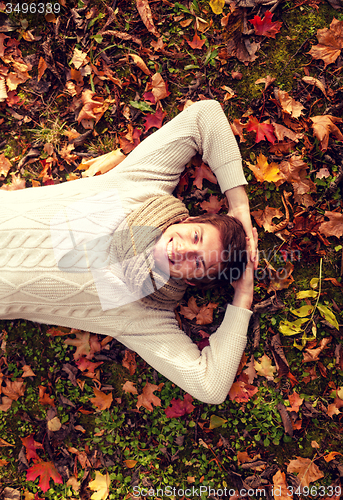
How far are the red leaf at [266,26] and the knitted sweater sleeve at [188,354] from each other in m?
2.76

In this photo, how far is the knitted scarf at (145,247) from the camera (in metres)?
2.36

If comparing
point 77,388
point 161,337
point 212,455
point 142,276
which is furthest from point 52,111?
point 212,455

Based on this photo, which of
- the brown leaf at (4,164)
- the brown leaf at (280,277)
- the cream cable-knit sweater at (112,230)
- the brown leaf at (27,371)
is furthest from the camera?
the brown leaf at (4,164)

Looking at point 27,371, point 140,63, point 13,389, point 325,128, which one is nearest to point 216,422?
point 27,371

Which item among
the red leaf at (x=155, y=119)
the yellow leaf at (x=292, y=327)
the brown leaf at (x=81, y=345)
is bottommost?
the brown leaf at (x=81, y=345)

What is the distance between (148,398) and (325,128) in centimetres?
316

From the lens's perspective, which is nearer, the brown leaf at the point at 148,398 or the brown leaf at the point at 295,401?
A: the brown leaf at the point at 295,401

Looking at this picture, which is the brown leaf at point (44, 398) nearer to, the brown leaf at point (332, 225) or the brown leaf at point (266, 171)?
the brown leaf at point (266, 171)

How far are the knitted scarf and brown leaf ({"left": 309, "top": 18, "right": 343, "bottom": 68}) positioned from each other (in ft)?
6.70

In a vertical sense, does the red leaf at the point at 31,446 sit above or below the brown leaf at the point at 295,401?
below

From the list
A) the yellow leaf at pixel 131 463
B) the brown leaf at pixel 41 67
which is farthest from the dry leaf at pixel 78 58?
the yellow leaf at pixel 131 463

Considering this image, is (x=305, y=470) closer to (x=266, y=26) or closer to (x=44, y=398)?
(x=44, y=398)

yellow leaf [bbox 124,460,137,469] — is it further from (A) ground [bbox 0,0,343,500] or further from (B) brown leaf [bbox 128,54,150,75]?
(B) brown leaf [bbox 128,54,150,75]

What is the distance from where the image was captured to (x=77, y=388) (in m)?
3.07
